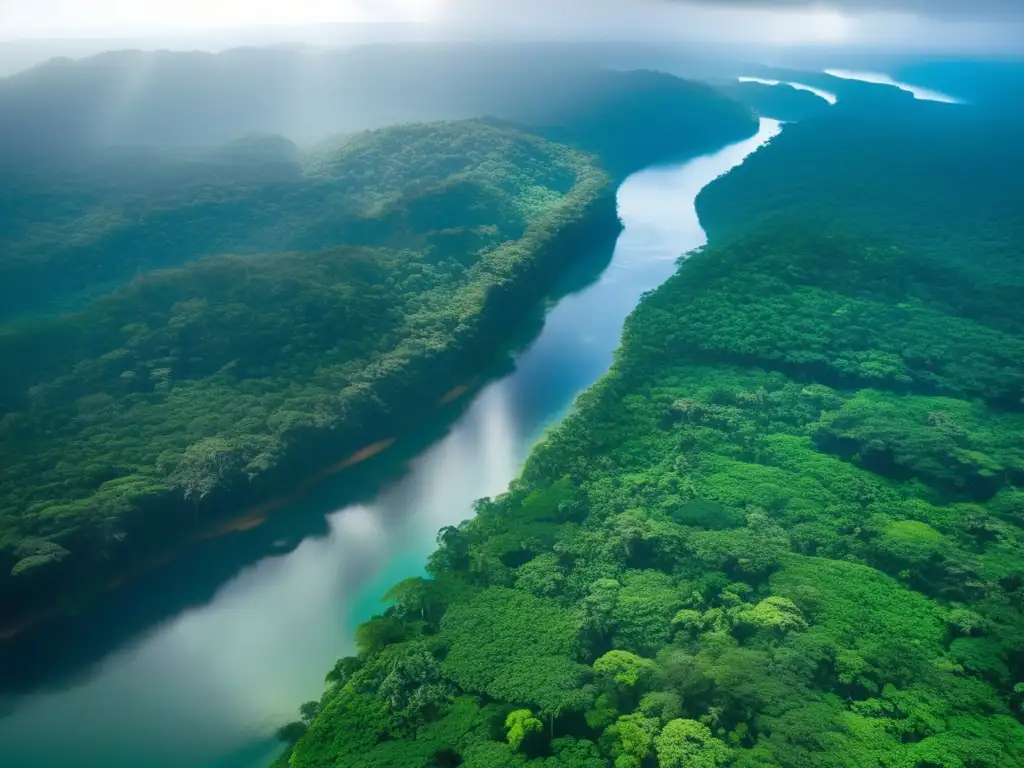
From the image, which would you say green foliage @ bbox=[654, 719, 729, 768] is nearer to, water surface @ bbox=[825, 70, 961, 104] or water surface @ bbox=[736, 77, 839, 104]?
water surface @ bbox=[736, 77, 839, 104]

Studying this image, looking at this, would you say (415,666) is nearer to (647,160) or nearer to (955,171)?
(955,171)

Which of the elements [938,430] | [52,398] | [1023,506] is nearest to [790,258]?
[938,430]

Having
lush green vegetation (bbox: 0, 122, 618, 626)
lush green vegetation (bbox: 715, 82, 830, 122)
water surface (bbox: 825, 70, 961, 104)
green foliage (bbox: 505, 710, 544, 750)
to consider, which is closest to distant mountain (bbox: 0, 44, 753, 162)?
lush green vegetation (bbox: 715, 82, 830, 122)

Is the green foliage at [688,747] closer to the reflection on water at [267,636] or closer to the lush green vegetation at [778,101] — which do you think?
the reflection on water at [267,636]

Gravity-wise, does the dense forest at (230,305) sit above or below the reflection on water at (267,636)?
above

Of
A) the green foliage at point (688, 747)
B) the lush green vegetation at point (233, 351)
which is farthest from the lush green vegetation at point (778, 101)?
the green foliage at point (688, 747)

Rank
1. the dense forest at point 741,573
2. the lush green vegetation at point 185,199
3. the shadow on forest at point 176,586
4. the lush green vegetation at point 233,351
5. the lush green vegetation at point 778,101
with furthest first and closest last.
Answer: the lush green vegetation at point 778,101 < the lush green vegetation at point 185,199 < the lush green vegetation at point 233,351 < the shadow on forest at point 176,586 < the dense forest at point 741,573
